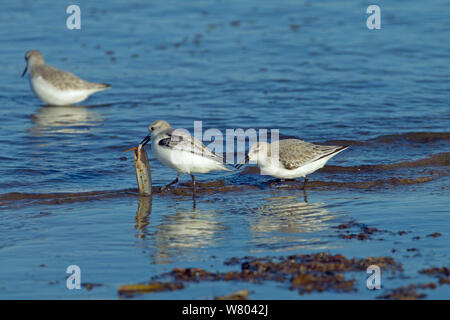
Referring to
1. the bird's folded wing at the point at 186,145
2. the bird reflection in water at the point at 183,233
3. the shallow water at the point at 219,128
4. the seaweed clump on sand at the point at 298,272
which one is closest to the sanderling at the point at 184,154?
the bird's folded wing at the point at 186,145

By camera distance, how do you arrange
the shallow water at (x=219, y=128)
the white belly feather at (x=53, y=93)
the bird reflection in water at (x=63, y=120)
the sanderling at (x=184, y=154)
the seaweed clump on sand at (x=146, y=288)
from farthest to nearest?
1. the white belly feather at (x=53, y=93)
2. the bird reflection in water at (x=63, y=120)
3. the sanderling at (x=184, y=154)
4. the shallow water at (x=219, y=128)
5. the seaweed clump on sand at (x=146, y=288)

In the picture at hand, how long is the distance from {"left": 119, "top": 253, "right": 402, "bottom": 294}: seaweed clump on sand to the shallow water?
115mm

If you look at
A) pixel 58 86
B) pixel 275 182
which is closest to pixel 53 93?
pixel 58 86

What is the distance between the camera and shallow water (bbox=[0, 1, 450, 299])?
258 inches

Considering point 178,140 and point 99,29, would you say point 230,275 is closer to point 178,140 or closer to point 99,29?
point 178,140

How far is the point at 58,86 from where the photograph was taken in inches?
553

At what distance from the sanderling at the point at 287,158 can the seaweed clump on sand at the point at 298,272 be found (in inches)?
107

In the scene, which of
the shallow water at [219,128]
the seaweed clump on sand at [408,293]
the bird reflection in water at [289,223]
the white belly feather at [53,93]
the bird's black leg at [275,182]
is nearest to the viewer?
the seaweed clump on sand at [408,293]

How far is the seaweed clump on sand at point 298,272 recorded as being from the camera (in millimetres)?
5668

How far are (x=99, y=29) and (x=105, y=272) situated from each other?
531 inches

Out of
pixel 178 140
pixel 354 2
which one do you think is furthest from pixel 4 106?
pixel 354 2

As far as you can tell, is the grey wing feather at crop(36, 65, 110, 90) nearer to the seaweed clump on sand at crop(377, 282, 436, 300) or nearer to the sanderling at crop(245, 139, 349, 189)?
the sanderling at crop(245, 139, 349, 189)

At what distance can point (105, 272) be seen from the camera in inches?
239

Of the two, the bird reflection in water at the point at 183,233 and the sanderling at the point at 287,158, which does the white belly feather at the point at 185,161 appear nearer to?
the sanderling at the point at 287,158
